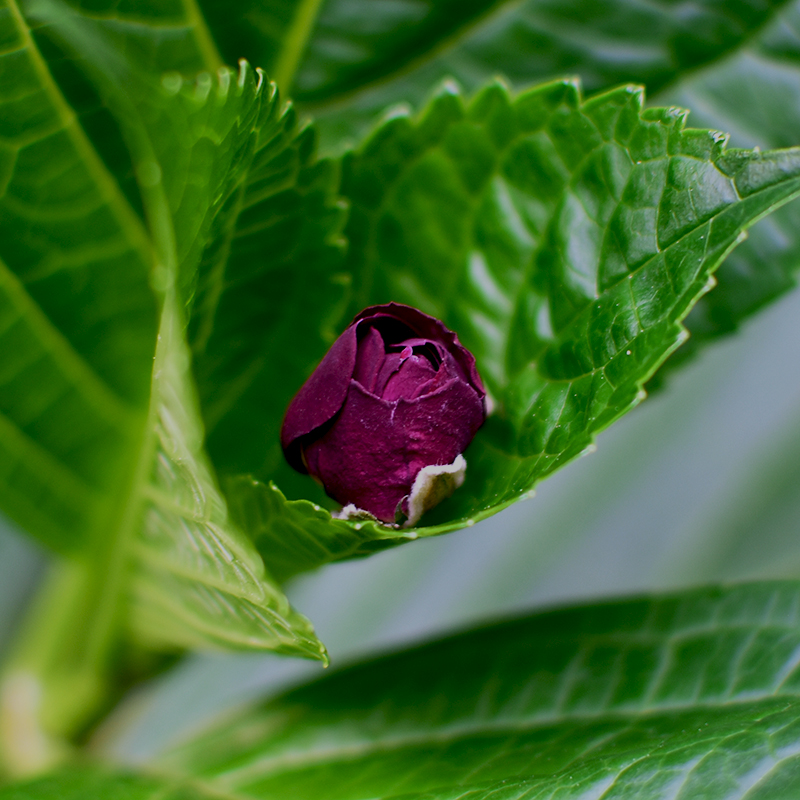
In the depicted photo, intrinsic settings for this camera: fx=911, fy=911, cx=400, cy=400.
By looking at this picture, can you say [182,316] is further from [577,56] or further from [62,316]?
[577,56]

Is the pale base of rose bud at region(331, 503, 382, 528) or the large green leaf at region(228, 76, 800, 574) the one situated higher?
the large green leaf at region(228, 76, 800, 574)

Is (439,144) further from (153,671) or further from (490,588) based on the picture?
(490,588)

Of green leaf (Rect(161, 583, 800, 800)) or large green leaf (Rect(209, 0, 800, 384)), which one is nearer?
green leaf (Rect(161, 583, 800, 800))

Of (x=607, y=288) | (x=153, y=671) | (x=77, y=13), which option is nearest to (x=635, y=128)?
(x=607, y=288)

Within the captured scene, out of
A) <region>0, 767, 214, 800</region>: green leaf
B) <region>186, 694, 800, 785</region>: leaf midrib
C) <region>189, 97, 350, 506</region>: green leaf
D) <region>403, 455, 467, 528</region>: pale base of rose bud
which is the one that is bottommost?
<region>186, 694, 800, 785</region>: leaf midrib

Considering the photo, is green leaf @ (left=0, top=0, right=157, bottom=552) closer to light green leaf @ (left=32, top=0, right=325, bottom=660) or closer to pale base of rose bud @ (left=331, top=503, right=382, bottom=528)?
light green leaf @ (left=32, top=0, right=325, bottom=660)

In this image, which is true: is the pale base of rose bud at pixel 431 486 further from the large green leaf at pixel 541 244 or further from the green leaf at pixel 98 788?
the green leaf at pixel 98 788

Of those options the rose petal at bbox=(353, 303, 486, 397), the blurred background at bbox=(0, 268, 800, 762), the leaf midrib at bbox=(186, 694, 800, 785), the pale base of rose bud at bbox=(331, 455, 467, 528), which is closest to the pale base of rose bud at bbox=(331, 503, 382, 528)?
the pale base of rose bud at bbox=(331, 455, 467, 528)
